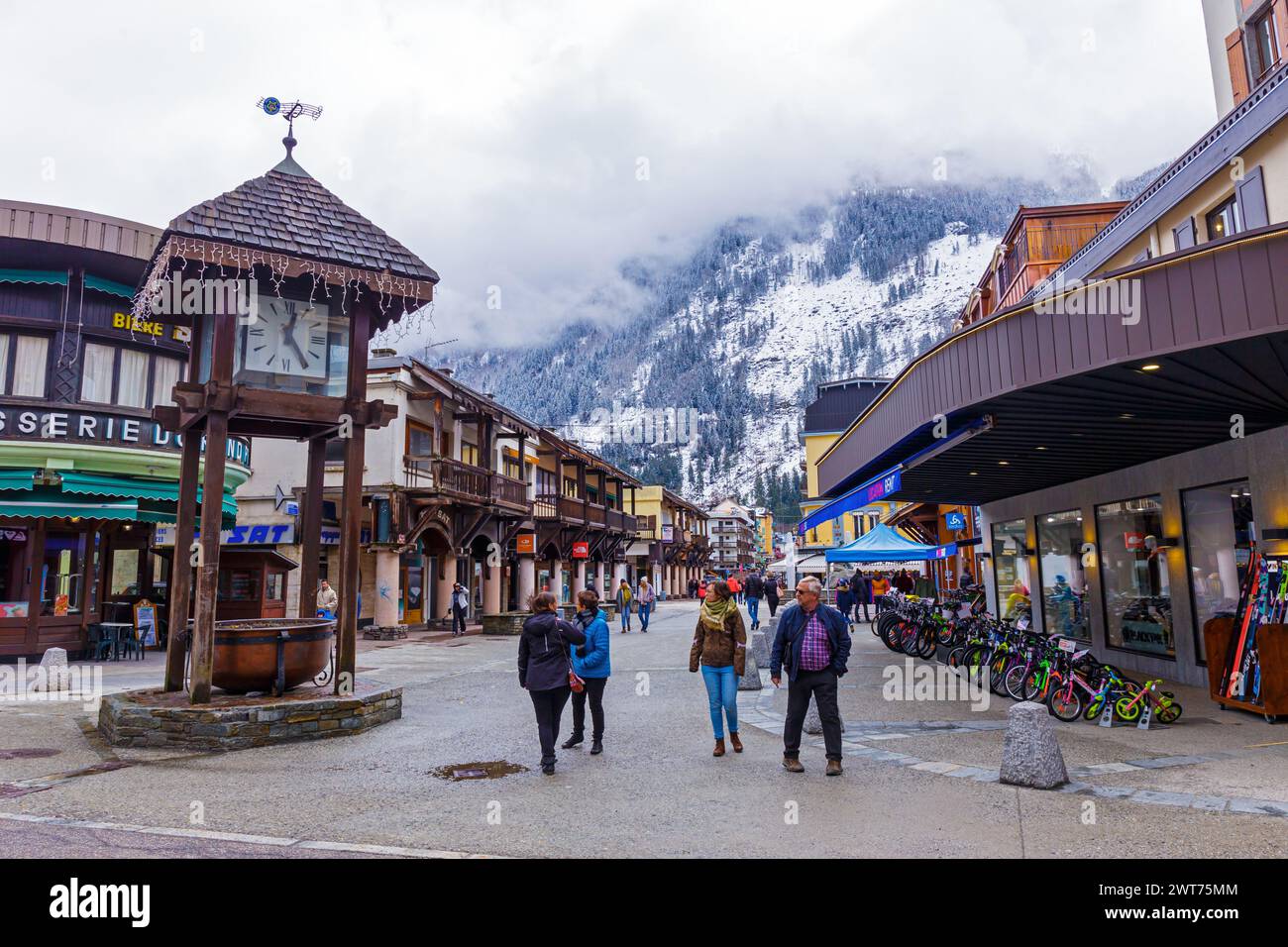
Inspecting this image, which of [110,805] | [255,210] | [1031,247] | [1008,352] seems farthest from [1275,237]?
[1031,247]

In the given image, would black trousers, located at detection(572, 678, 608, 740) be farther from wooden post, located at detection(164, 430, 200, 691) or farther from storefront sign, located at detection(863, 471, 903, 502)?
storefront sign, located at detection(863, 471, 903, 502)

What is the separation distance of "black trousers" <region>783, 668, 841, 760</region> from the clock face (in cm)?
739

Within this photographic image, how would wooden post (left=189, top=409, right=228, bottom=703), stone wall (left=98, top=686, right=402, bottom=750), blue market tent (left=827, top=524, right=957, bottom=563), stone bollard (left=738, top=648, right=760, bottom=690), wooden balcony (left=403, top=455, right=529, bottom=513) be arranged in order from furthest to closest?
wooden balcony (left=403, top=455, right=529, bottom=513) → blue market tent (left=827, top=524, right=957, bottom=563) → stone bollard (left=738, top=648, right=760, bottom=690) → wooden post (left=189, top=409, right=228, bottom=703) → stone wall (left=98, top=686, right=402, bottom=750)

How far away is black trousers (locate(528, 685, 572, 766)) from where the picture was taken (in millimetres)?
7492

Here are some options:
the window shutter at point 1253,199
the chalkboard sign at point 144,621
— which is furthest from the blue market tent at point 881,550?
the chalkboard sign at point 144,621

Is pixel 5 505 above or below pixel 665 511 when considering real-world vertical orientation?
below

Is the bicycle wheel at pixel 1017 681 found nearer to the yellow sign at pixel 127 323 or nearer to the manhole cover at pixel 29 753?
the manhole cover at pixel 29 753

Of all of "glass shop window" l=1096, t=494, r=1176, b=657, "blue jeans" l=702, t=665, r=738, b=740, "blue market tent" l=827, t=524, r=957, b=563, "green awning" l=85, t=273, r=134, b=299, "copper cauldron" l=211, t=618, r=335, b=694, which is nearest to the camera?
"blue jeans" l=702, t=665, r=738, b=740

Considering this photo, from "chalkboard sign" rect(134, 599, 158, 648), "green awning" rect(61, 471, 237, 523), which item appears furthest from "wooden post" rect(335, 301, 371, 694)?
"chalkboard sign" rect(134, 599, 158, 648)

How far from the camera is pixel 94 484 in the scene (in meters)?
17.1

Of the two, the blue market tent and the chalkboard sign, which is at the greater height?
the blue market tent

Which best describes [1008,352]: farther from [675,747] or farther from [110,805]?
[110,805]
